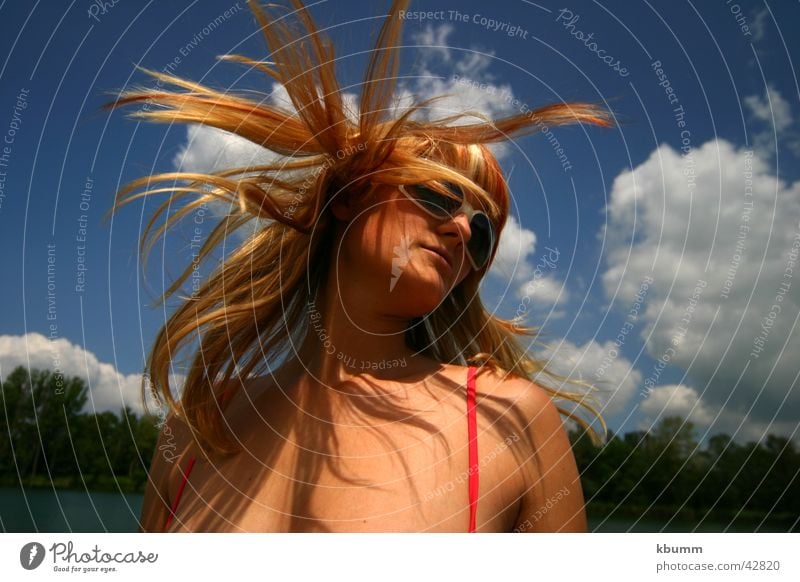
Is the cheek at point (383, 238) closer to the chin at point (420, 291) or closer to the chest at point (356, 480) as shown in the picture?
the chin at point (420, 291)

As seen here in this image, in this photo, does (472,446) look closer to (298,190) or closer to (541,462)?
(541,462)

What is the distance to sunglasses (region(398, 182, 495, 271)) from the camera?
147cm

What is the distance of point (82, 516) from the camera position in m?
1.55

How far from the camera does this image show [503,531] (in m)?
1.40

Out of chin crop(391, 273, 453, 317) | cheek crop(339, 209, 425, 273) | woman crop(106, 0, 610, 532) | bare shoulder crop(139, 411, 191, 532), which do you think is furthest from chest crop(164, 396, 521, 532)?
cheek crop(339, 209, 425, 273)

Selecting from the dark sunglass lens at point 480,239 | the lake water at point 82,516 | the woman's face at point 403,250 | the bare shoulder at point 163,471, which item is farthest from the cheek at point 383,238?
the lake water at point 82,516

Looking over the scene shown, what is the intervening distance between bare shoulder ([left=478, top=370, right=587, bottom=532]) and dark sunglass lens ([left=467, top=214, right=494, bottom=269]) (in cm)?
30
